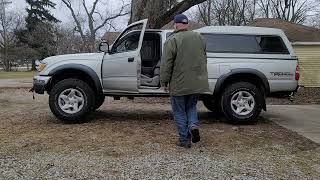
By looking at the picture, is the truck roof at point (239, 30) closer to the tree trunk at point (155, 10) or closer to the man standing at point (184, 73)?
the man standing at point (184, 73)

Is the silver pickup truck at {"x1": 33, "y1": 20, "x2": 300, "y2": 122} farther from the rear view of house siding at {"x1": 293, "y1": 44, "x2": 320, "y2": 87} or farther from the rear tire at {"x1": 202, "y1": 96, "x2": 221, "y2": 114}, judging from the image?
the rear view of house siding at {"x1": 293, "y1": 44, "x2": 320, "y2": 87}

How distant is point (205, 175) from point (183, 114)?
1.49m

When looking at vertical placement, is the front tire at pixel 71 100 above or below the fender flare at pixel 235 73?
below

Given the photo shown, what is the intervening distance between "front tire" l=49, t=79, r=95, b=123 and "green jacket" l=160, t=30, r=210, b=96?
270 cm

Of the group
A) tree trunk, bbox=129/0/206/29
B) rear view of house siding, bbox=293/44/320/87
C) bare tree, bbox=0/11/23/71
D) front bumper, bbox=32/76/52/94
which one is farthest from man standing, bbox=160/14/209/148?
bare tree, bbox=0/11/23/71

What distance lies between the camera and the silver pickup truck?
9055 mm

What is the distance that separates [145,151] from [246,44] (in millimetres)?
3900

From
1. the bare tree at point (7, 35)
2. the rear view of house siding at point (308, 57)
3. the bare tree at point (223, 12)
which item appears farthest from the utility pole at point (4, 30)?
the rear view of house siding at point (308, 57)

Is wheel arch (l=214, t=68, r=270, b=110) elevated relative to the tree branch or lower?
lower

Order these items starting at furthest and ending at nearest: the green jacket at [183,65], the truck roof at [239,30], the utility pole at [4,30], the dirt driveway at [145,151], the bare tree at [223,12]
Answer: the utility pole at [4,30], the bare tree at [223,12], the truck roof at [239,30], the green jacket at [183,65], the dirt driveway at [145,151]

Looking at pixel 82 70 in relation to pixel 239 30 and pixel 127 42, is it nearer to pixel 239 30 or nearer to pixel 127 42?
pixel 127 42

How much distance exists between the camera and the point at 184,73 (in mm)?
6703

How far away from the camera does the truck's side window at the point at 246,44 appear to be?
9391 millimetres

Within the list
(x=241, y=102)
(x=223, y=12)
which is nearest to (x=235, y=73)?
(x=241, y=102)
